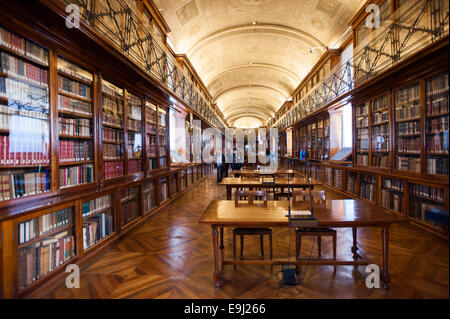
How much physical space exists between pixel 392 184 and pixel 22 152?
5.41 meters

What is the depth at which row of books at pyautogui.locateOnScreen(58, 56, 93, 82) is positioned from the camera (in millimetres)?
2482

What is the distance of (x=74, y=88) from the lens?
8.80 ft

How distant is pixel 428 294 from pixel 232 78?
50.0ft

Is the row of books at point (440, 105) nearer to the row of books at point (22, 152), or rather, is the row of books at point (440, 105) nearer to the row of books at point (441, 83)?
the row of books at point (441, 83)

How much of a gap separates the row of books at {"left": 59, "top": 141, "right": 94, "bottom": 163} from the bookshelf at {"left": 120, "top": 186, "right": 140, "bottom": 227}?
776 millimetres

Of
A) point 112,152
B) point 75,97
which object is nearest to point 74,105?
point 75,97

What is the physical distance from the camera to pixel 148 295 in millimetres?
2004

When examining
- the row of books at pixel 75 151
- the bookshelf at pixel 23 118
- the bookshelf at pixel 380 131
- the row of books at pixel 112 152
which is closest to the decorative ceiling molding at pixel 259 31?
the bookshelf at pixel 380 131

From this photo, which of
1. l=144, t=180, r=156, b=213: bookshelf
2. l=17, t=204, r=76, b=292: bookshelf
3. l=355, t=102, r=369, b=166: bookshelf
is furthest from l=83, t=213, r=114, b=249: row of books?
l=355, t=102, r=369, b=166: bookshelf

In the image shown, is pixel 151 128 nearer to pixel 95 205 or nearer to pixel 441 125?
pixel 95 205

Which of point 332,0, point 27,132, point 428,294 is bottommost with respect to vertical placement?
point 428,294
